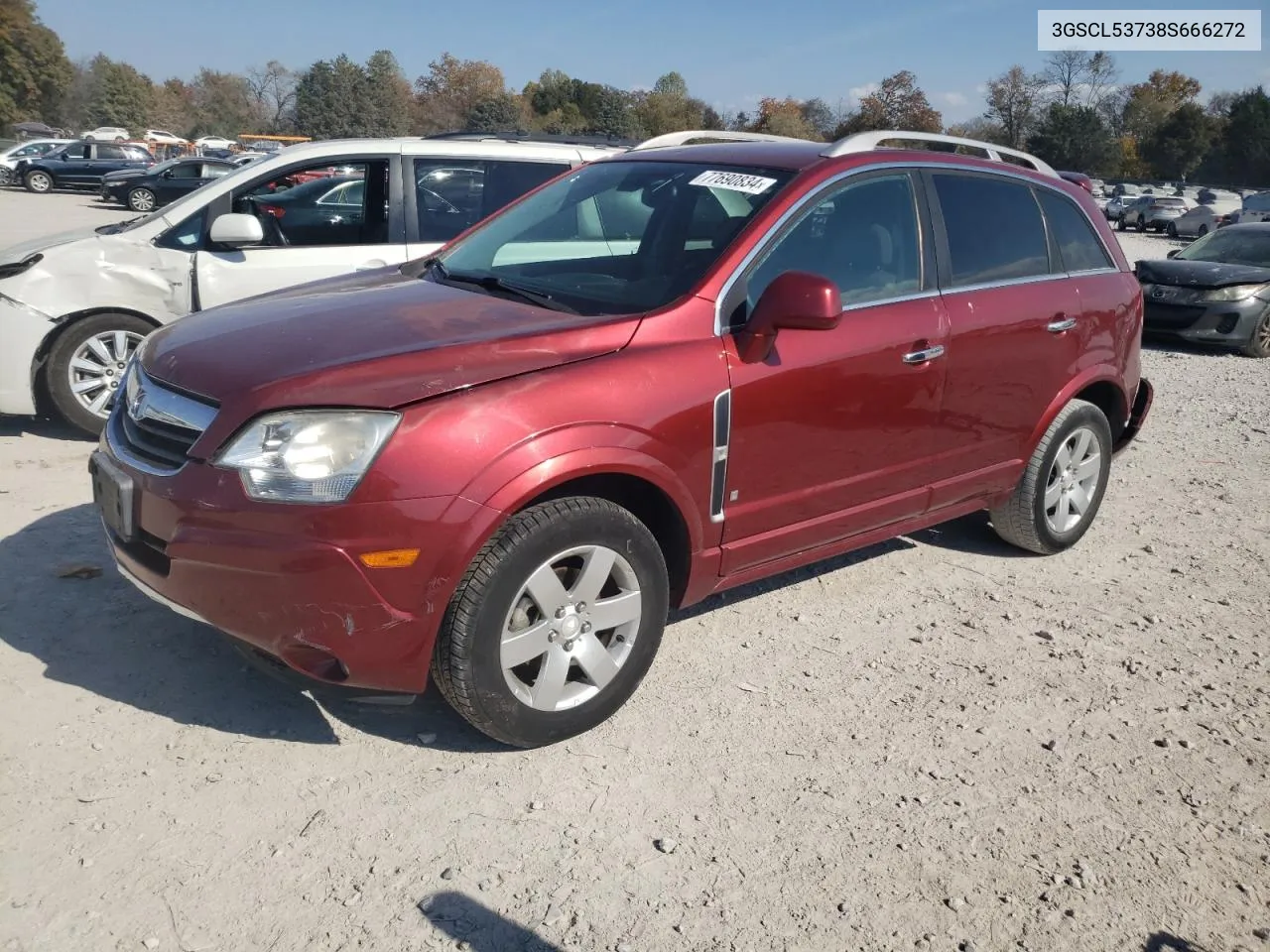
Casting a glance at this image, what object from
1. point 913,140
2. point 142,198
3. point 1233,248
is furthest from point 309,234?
point 142,198

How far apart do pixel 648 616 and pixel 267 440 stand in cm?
130

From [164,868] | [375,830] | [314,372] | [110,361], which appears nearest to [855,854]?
[375,830]

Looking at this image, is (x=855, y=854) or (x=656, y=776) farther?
(x=656, y=776)

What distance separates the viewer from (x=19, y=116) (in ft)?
243

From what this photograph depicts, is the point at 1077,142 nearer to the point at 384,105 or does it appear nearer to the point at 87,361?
the point at 384,105

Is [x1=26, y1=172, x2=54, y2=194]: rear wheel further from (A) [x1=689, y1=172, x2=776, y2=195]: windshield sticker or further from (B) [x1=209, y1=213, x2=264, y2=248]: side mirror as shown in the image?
(A) [x1=689, y1=172, x2=776, y2=195]: windshield sticker

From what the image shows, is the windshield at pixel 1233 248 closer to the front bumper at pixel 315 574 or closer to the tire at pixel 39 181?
the front bumper at pixel 315 574

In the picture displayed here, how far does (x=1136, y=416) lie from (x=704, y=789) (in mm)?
3644

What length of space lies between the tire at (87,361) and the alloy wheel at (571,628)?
3.99 metres

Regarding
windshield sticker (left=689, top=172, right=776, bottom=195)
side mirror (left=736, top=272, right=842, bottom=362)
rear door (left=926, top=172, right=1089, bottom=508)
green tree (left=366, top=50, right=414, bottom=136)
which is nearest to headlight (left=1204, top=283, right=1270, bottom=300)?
rear door (left=926, top=172, right=1089, bottom=508)

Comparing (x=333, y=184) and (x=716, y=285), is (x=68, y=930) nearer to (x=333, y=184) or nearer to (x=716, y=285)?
(x=716, y=285)

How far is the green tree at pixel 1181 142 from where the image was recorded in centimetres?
6869

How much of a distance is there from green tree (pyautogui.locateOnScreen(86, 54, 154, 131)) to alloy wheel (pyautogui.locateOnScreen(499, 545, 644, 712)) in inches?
3913

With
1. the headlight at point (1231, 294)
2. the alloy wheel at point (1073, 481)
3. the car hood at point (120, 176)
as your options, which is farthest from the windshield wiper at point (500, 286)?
the car hood at point (120, 176)
